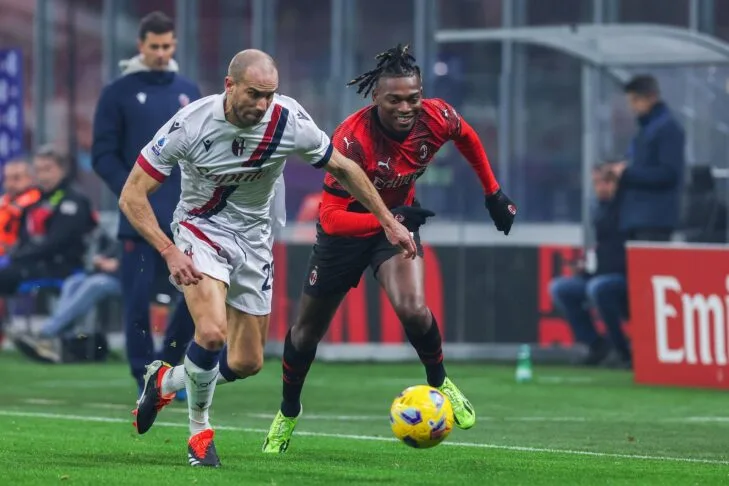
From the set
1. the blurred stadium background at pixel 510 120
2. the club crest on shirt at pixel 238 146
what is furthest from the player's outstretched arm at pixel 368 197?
the blurred stadium background at pixel 510 120

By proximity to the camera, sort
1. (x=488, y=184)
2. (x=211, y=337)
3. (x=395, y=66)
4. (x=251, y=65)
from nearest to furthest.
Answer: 1. (x=251, y=65)
2. (x=211, y=337)
3. (x=395, y=66)
4. (x=488, y=184)

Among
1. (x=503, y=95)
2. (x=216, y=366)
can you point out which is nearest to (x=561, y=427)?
(x=216, y=366)

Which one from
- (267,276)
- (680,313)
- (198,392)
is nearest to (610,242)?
(680,313)

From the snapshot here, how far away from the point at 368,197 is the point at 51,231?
373 inches

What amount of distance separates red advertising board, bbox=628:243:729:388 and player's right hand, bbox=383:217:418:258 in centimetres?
609

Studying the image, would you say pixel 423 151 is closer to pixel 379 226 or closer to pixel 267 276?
pixel 379 226

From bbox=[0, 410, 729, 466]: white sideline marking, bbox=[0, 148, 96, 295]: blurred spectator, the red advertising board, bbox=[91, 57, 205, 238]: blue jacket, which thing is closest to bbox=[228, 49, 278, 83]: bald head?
bbox=[0, 410, 729, 466]: white sideline marking

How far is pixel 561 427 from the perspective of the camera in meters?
11.5

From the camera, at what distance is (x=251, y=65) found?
335 inches

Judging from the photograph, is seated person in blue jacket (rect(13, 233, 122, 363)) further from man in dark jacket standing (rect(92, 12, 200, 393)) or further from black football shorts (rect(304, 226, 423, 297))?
black football shorts (rect(304, 226, 423, 297))

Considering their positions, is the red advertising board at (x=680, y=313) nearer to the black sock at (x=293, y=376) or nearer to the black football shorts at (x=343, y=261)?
the black football shorts at (x=343, y=261)

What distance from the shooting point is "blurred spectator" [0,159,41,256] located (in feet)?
60.0

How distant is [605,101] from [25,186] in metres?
5.87

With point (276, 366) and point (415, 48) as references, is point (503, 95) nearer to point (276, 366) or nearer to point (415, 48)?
point (415, 48)
